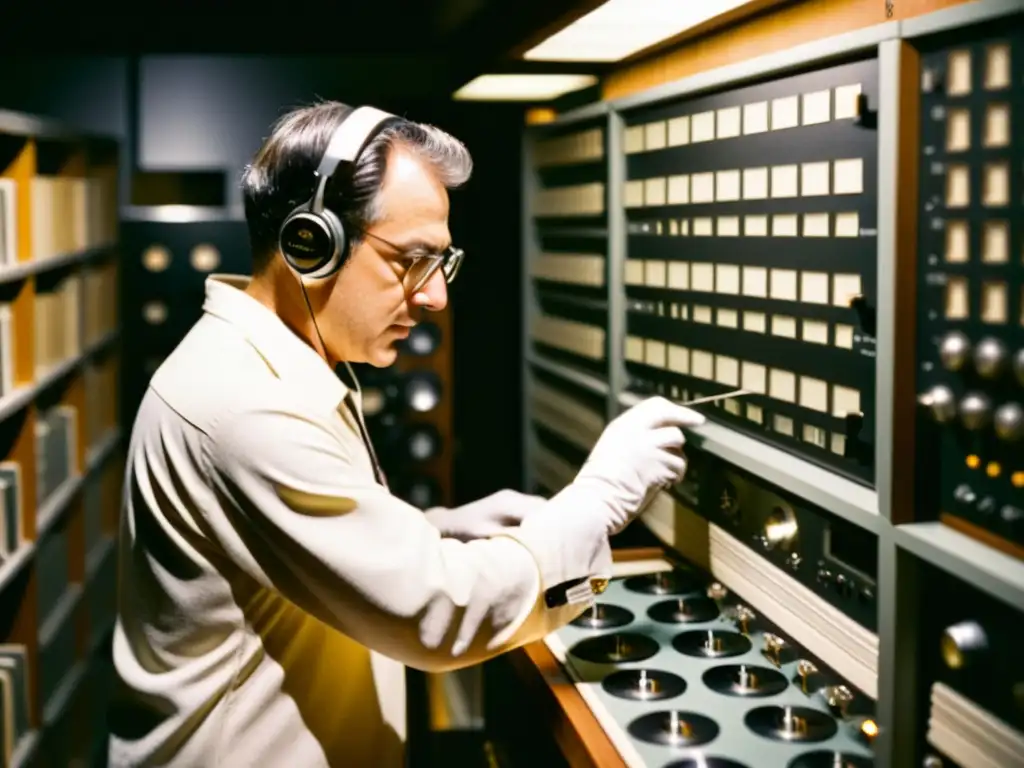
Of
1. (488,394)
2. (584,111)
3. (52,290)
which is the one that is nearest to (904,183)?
(584,111)

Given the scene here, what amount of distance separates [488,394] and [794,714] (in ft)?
8.03

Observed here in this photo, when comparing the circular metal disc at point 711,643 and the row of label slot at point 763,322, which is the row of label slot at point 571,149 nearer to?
the row of label slot at point 763,322

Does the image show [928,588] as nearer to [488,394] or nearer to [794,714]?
[794,714]

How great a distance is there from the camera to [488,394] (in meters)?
3.71

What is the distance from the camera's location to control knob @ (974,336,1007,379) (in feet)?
3.07

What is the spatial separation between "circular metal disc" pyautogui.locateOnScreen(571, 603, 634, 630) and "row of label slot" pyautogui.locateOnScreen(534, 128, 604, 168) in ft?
2.98

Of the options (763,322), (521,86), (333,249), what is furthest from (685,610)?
(521,86)

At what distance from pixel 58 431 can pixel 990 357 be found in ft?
9.54

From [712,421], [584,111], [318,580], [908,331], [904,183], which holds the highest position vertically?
[584,111]

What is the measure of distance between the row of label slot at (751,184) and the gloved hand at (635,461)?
1.03 feet

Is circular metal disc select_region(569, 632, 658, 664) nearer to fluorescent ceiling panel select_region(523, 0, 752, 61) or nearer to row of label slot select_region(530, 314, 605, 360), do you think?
row of label slot select_region(530, 314, 605, 360)

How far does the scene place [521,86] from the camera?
254cm

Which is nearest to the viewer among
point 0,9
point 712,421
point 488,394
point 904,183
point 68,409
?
point 904,183

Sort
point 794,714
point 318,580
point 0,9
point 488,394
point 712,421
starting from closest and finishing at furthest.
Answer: point 318,580
point 794,714
point 712,421
point 488,394
point 0,9
